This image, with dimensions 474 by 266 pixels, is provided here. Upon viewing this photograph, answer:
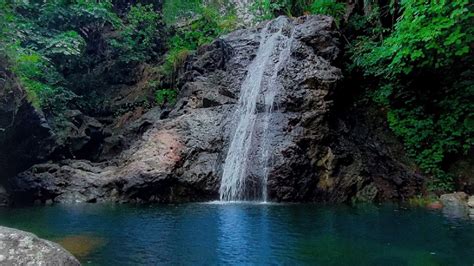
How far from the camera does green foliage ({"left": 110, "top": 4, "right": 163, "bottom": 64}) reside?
61.2ft

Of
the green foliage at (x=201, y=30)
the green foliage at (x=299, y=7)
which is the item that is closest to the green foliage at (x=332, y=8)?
the green foliage at (x=299, y=7)

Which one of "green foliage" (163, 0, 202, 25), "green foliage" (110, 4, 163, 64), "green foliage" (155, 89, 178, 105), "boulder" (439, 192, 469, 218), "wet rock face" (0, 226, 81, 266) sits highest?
"green foliage" (163, 0, 202, 25)

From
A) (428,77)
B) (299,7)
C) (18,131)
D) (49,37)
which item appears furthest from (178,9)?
(428,77)

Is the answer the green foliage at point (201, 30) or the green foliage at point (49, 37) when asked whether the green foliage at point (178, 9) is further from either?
the green foliage at point (49, 37)

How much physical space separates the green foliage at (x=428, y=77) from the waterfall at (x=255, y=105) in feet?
8.84

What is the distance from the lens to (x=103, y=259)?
580 cm

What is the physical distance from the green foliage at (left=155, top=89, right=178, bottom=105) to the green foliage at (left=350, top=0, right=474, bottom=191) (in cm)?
718

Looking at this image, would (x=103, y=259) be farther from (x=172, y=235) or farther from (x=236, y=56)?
(x=236, y=56)

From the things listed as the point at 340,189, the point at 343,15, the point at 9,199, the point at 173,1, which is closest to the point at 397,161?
the point at 340,189

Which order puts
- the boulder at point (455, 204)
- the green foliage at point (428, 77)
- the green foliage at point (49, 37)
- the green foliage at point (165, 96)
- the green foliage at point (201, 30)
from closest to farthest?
1. the boulder at point (455, 204)
2. the green foliage at point (428, 77)
3. the green foliage at point (49, 37)
4. the green foliage at point (165, 96)
5. the green foliage at point (201, 30)

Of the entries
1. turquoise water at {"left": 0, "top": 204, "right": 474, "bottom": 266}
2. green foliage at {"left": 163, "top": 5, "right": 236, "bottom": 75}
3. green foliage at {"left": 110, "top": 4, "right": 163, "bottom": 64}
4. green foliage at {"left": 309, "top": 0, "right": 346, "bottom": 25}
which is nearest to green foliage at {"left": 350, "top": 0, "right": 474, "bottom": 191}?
green foliage at {"left": 309, "top": 0, "right": 346, "bottom": 25}

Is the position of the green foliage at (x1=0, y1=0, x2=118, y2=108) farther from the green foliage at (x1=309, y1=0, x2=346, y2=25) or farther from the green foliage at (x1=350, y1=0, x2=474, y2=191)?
the green foliage at (x1=350, y1=0, x2=474, y2=191)

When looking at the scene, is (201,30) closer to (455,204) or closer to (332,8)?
(332,8)

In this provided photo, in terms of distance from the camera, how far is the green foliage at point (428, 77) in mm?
9664
